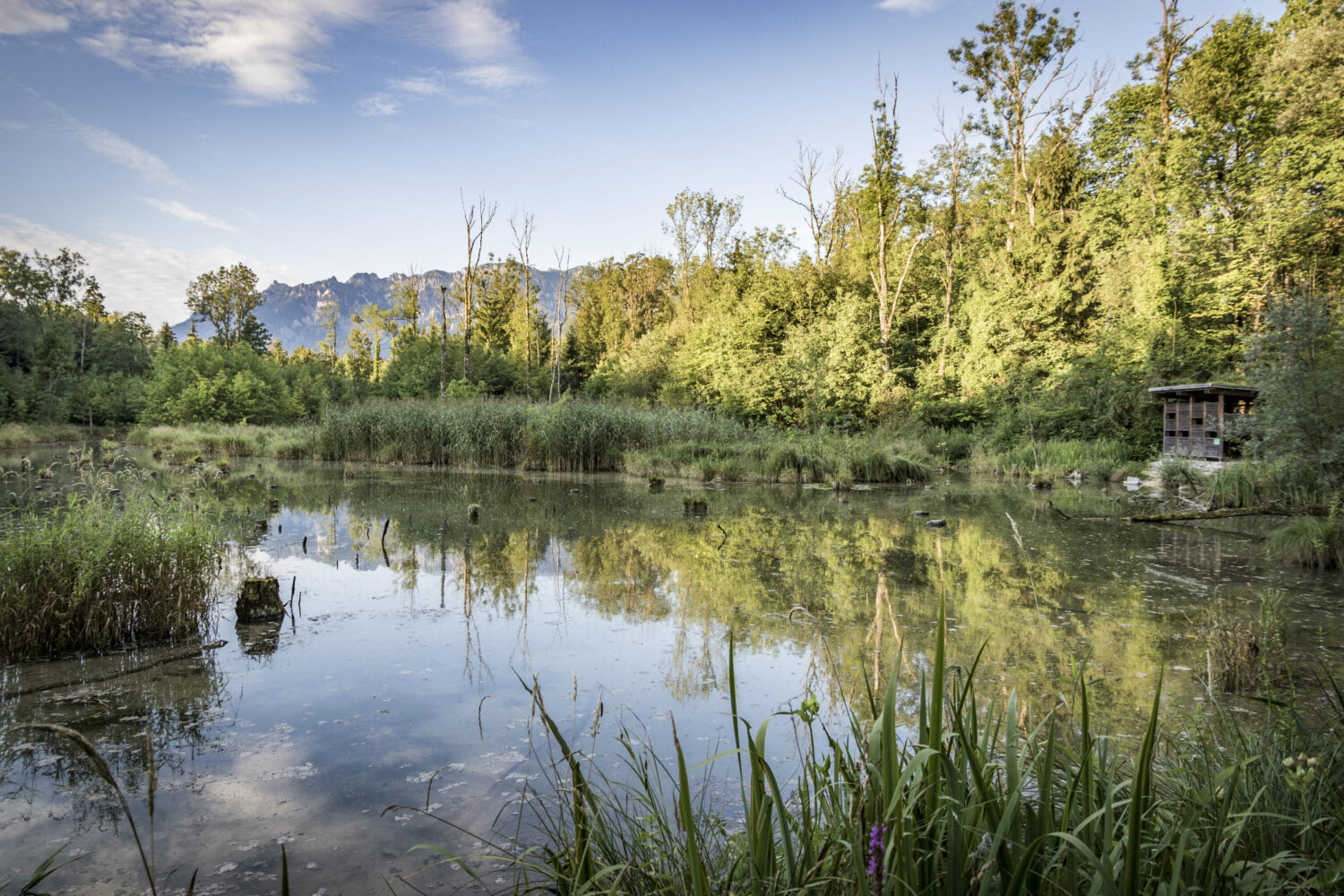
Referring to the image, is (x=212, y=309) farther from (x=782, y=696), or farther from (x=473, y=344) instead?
(x=782, y=696)

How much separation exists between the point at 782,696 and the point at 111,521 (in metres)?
4.40

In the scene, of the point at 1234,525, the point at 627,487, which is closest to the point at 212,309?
the point at 627,487

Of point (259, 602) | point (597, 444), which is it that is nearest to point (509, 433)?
point (597, 444)

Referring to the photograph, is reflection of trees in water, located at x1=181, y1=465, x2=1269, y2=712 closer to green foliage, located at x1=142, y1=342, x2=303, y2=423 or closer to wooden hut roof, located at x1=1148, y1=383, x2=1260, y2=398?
wooden hut roof, located at x1=1148, y1=383, x2=1260, y2=398

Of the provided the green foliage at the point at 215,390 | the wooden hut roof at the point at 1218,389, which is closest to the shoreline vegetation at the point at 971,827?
the wooden hut roof at the point at 1218,389

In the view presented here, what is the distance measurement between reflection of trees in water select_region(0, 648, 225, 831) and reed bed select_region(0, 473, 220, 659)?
0.21m

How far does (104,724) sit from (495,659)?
1892 millimetres

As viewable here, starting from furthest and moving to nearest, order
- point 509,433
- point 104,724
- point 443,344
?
1. point 443,344
2. point 509,433
3. point 104,724

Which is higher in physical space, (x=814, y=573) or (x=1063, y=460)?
(x=1063, y=460)

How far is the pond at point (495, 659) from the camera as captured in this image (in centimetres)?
257

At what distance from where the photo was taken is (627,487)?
47.4ft

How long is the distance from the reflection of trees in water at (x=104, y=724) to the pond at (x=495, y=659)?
0.01 meters

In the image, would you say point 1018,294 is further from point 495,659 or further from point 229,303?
point 229,303

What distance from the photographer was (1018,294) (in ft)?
78.3
